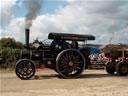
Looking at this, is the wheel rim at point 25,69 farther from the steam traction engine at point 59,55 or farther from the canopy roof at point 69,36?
the canopy roof at point 69,36

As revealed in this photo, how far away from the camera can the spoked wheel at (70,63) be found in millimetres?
9867

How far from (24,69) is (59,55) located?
2017 mm

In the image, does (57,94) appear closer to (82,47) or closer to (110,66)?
(82,47)

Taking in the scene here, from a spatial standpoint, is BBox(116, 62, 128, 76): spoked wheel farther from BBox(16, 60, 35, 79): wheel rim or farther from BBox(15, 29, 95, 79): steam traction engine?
BBox(16, 60, 35, 79): wheel rim

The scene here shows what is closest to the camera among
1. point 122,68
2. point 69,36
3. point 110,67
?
point 69,36

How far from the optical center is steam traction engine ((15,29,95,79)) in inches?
389

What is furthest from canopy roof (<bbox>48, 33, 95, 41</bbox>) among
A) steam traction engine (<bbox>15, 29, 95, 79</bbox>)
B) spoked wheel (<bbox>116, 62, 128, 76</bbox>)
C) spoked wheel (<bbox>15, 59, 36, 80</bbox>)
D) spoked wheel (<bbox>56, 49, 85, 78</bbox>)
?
spoked wheel (<bbox>116, 62, 128, 76</bbox>)

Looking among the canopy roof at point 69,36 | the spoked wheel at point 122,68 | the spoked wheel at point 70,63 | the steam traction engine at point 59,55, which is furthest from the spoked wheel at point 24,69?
the spoked wheel at point 122,68

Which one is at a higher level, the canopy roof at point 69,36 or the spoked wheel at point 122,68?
the canopy roof at point 69,36

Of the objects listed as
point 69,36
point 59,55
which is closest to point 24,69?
point 59,55

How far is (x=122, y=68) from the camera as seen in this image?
36.3 feet

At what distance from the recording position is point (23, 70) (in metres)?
9.42

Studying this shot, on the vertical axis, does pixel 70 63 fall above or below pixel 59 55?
below

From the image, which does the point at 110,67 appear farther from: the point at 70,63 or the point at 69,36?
the point at 69,36
